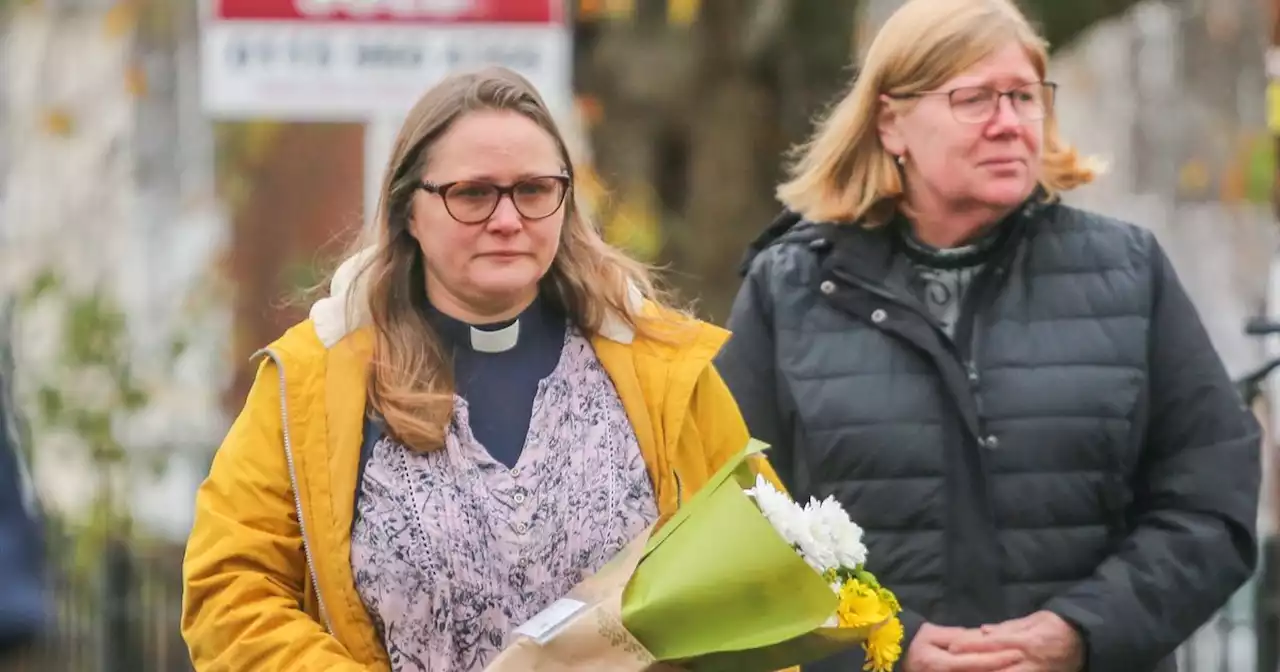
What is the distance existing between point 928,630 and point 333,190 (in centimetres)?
1194

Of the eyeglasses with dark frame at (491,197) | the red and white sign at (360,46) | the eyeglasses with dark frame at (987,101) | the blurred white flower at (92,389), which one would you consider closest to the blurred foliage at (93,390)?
the blurred white flower at (92,389)

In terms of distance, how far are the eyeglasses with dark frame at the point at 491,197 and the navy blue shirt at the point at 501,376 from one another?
0.19 m

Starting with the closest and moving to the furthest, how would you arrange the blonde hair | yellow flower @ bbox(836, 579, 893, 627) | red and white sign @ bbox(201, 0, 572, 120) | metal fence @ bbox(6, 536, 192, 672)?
yellow flower @ bbox(836, 579, 893, 627), the blonde hair, red and white sign @ bbox(201, 0, 572, 120), metal fence @ bbox(6, 536, 192, 672)

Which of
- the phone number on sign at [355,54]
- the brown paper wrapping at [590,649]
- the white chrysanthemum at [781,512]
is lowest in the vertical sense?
the brown paper wrapping at [590,649]

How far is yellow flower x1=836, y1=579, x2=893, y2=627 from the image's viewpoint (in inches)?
114

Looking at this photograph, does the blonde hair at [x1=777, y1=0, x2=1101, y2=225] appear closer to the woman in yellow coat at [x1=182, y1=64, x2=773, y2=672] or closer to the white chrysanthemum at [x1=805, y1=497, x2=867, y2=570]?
the woman in yellow coat at [x1=182, y1=64, x2=773, y2=672]

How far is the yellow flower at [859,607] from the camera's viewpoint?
9.49 ft

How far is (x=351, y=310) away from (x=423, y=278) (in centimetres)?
13

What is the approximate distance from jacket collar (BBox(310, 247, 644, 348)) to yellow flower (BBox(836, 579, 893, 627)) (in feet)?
1.73

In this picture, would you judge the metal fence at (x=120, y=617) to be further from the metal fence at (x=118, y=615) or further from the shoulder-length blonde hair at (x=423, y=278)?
the shoulder-length blonde hair at (x=423, y=278)

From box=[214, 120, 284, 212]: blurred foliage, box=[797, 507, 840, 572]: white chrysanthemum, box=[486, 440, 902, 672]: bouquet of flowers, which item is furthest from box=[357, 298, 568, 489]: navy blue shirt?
box=[214, 120, 284, 212]: blurred foliage

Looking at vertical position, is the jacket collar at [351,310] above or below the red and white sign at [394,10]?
below

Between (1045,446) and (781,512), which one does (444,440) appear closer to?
(781,512)

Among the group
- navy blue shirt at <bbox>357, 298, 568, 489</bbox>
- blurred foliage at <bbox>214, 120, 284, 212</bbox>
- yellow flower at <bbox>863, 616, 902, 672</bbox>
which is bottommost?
blurred foliage at <bbox>214, 120, 284, 212</bbox>
